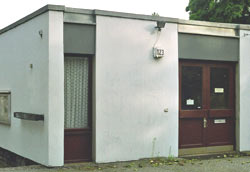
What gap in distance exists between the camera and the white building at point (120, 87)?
818cm

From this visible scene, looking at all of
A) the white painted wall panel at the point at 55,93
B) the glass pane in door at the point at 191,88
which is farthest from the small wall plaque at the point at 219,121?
the white painted wall panel at the point at 55,93

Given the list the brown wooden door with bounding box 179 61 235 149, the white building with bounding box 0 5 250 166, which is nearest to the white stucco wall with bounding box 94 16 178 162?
the white building with bounding box 0 5 250 166

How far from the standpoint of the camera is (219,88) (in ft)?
33.6

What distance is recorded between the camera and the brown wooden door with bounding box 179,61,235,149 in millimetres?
9727

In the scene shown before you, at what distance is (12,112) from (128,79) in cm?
349

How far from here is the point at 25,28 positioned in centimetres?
923

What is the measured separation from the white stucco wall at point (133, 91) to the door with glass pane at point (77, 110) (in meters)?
0.32

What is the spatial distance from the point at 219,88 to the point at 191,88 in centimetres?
95

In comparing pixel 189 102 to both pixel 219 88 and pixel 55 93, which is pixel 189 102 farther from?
pixel 55 93

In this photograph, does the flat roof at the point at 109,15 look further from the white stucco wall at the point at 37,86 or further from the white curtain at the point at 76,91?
the white curtain at the point at 76,91

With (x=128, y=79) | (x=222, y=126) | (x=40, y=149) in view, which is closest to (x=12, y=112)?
(x=40, y=149)

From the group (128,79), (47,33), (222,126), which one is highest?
(47,33)

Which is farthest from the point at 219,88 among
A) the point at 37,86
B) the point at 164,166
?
the point at 37,86

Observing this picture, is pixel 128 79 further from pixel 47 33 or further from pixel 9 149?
pixel 9 149
